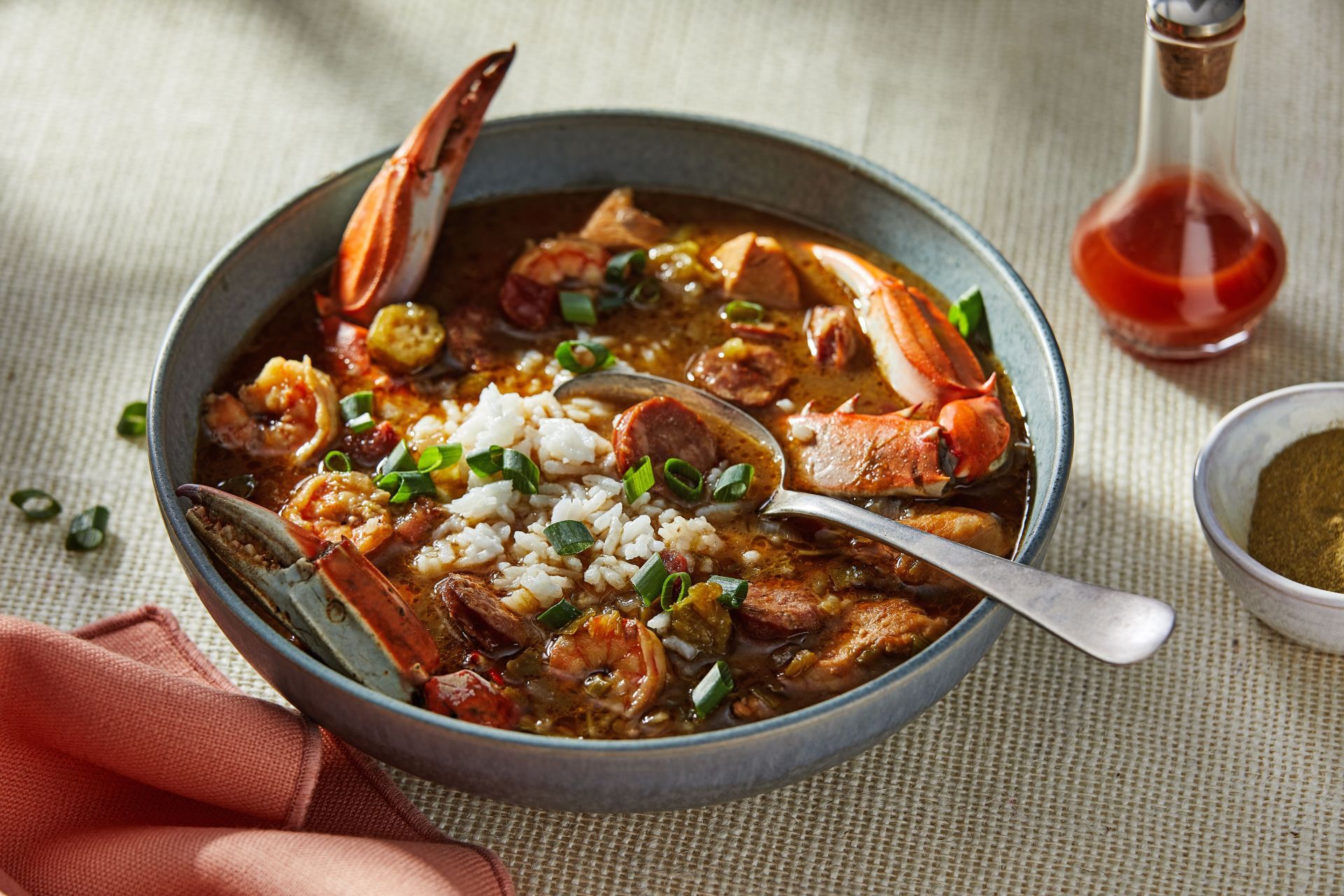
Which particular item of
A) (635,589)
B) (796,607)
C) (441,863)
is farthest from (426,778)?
(796,607)

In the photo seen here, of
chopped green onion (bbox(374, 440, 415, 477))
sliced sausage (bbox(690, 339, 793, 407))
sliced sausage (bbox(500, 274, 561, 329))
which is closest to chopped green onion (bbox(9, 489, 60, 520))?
chopped green onion (bbox(374, 440, 415, 477))

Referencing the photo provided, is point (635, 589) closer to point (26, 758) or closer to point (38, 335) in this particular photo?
point (26, 758)

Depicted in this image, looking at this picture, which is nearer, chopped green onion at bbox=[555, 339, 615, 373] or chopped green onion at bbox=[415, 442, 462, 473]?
chopped green onion at bbox=[415, 442, 462, 473]

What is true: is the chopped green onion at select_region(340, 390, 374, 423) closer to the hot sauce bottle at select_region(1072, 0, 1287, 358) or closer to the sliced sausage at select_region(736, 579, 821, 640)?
the sliced sausage at select_region(736, 579, 821, 640)

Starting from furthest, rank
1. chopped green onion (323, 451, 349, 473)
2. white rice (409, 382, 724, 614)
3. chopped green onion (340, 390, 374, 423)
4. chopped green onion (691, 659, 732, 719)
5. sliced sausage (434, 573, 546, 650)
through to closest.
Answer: chopped green onion (340, 390, 374, 423)
chopped green onion (323, 451, 349, 473)
white rice (409, 382, 724, 614)
sliced sausage (434, 573, 546, 650)
chopped green onion (691, 659, 732, 719)

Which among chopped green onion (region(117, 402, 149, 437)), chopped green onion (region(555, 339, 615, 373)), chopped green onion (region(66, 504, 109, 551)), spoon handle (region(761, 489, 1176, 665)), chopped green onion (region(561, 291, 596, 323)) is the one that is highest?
spoon handle (region(761, 489, 1176, 665))

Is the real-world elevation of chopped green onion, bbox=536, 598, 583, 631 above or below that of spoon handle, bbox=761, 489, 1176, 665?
below
